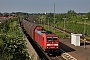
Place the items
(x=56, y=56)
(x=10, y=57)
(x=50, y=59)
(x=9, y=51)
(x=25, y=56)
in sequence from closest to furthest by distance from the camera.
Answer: (x=10, y=57) → (x=9, y=51) → (x=25, y=56) → (x=50, y=59) → (x=56, y=56)

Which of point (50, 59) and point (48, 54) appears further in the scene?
point (48, 54)

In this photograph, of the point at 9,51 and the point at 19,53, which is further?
the point at 19,53

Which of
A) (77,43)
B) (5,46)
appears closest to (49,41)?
(77,43)

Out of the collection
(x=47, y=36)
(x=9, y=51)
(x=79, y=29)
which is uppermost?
(x=9, y=51)

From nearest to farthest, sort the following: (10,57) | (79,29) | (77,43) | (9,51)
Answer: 1. (10,57)
2. (9,51)
3. (77,43)
4. (79,29)

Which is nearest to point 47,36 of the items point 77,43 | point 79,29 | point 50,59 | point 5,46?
point 50,59

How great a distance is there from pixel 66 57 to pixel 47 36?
12.3 ft

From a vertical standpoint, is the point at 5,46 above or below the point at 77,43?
above

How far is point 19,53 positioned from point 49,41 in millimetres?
16041

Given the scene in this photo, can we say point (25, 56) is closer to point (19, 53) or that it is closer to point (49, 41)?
point (19, 53)

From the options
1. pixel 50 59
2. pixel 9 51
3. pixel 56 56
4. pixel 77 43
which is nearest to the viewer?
pixel 9 51

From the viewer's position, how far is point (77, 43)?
137ft

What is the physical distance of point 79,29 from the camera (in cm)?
7506

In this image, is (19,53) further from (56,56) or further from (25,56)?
(56,56)
